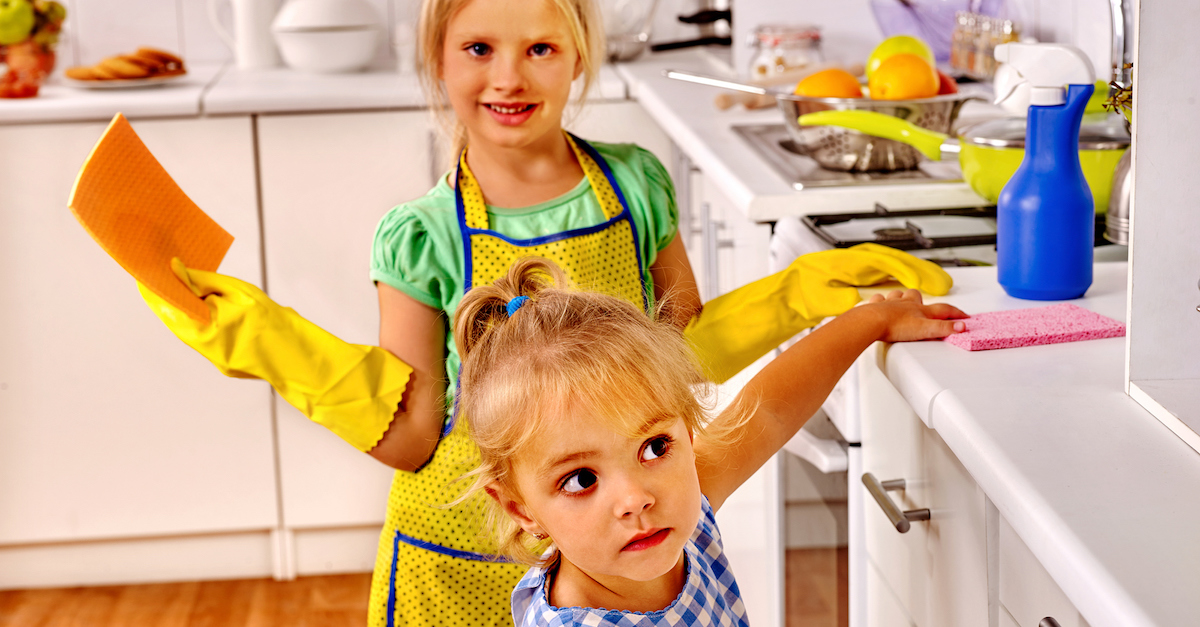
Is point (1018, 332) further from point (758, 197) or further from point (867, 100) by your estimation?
point (867, 100)

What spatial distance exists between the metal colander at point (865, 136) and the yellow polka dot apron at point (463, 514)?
1.55ft

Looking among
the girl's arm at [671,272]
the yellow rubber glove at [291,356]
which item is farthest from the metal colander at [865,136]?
the yellow rubber glove at [291,356]

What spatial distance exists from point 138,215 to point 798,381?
1.84 ft

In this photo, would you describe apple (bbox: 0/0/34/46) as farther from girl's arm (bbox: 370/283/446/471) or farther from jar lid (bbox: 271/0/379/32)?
girl's arm (bbox: 370/283/446/471)

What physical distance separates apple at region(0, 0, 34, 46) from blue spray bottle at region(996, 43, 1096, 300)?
81.2 inches

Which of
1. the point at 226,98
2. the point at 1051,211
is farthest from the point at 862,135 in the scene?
the point at 226,98

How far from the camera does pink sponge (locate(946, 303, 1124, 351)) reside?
0.90 m

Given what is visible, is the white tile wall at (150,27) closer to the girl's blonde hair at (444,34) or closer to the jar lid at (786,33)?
the jar lid at (786,33)

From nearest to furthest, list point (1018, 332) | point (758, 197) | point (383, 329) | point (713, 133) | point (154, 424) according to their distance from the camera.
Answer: point (1018, 332) < point (383, 329) < point (758, 197) < point (713, 133) < point (154, 424)

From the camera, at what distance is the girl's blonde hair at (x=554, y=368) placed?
76 cm

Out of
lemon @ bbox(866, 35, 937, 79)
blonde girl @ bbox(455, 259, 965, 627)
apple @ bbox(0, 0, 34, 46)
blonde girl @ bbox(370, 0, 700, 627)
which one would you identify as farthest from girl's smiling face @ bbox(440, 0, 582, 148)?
apple @ bbox(0, 0, 34, 46)

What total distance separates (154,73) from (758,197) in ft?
4.84

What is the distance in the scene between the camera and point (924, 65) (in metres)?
1.57

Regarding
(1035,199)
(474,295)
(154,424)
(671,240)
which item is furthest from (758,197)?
(154,424)
